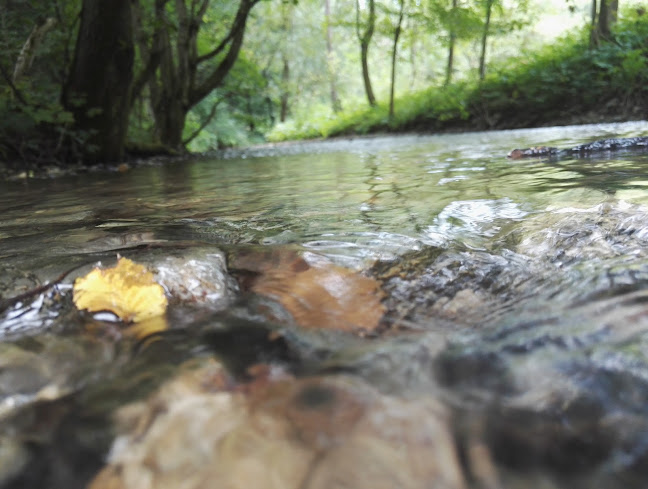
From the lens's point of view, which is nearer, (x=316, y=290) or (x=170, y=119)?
(x=316, y=290)

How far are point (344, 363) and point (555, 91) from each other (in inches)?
476

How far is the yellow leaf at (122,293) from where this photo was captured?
46.2 inches

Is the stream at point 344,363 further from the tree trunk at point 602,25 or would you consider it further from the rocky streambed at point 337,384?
the tree trunk at point 602,25

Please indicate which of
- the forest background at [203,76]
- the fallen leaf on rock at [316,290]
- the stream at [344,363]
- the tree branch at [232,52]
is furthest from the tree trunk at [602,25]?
the fallen leaf on rock at [316,290]

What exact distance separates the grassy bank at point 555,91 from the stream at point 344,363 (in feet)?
33.7

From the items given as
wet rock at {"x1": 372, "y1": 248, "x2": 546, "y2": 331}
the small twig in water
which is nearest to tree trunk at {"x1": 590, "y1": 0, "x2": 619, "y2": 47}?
wet rock at {"x1": 372, "y1": 248, "x2": 546, "y2": 331}

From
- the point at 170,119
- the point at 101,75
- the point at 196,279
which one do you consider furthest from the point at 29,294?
the point at 170,119

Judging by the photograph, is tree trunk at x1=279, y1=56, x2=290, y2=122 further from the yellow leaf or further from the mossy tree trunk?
the yellow leaf

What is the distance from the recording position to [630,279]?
3.73ft

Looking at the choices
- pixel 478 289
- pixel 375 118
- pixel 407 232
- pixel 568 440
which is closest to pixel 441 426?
pixel 568 440

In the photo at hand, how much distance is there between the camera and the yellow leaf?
1174 millimetres

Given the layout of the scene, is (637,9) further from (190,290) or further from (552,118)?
(190,290)

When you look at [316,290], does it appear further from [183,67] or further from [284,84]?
[284,84]

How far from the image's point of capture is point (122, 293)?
1212 mm
